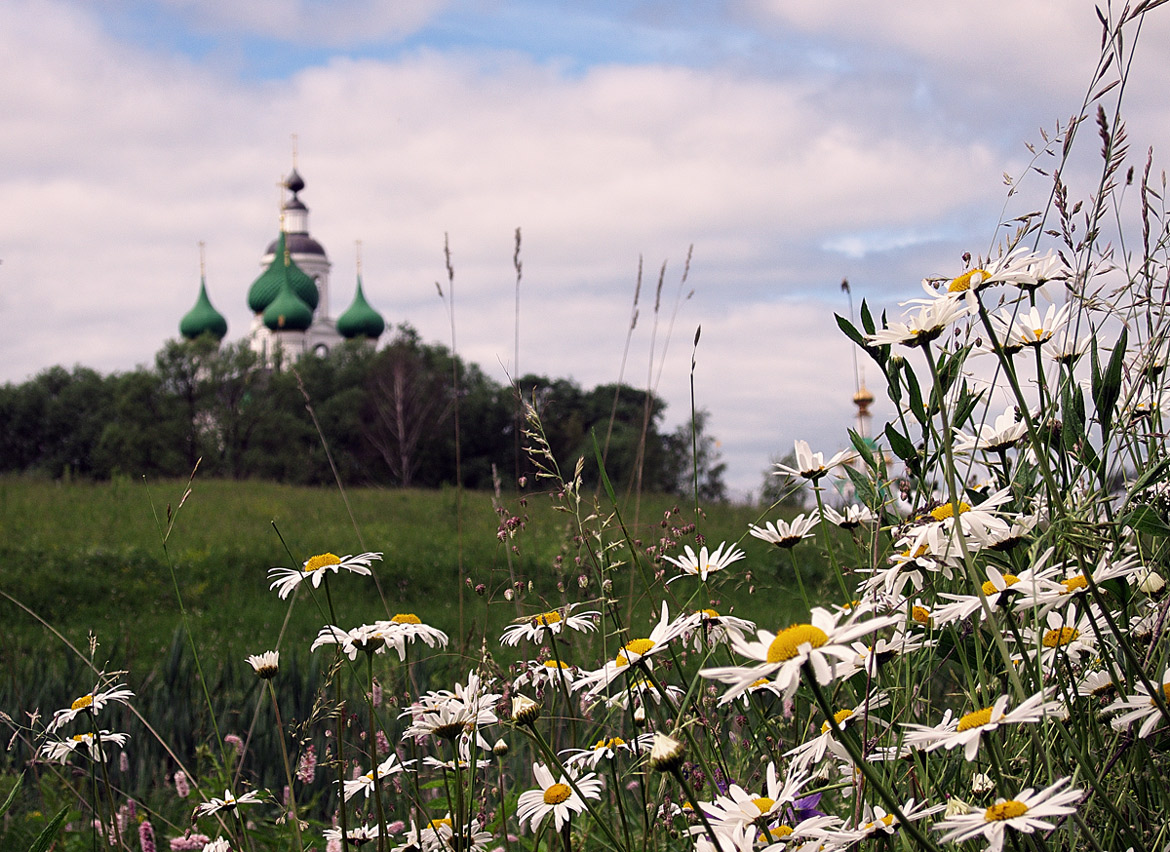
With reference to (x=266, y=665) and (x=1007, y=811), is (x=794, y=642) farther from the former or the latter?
(x=266, y=665)

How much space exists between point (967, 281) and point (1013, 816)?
61cm

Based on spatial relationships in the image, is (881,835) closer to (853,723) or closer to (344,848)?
(853,723)

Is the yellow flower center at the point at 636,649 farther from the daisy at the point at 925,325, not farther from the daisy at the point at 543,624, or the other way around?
the daisy at the point at 925,325

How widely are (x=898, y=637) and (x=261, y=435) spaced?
37.2 meters

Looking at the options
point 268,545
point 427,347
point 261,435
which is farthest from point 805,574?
point 427,347

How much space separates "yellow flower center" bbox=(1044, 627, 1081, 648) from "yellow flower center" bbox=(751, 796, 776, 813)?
345 millimetres

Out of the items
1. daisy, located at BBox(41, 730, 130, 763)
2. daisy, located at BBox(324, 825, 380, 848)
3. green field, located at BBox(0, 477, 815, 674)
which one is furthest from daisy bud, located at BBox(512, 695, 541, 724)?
green field, located at BBox(0, 477, 815, 674)

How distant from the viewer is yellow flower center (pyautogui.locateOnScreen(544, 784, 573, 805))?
1.20m

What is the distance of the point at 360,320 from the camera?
169 ft

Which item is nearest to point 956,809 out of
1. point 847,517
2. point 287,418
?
point 847,517

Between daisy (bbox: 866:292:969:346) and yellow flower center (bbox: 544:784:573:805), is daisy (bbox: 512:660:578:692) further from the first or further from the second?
daisy (bbox: 866:292:969:346)

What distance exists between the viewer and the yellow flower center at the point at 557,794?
1.20 m

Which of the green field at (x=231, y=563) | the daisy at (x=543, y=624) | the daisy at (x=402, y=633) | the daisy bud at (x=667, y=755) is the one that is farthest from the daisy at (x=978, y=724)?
the green field at (x=231, y=563)

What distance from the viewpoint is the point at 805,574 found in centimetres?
843
